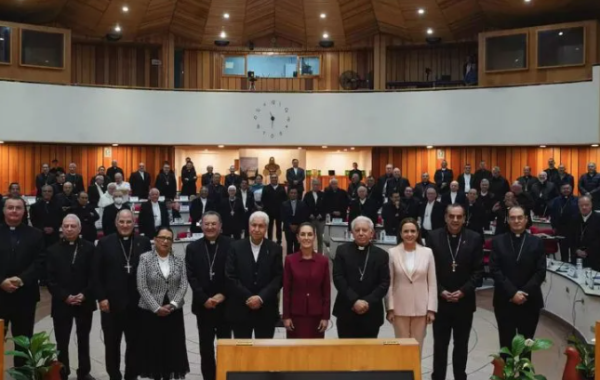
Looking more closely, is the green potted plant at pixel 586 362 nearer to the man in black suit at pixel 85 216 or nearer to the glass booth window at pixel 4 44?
the man in black suit at pixel 85 216

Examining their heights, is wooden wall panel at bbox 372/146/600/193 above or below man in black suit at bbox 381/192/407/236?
above

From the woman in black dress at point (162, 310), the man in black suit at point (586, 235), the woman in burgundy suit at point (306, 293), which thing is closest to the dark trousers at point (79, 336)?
the woman in black dress at point (162, 310)

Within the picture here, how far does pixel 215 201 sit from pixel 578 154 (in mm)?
9582

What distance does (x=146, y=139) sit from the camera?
1680 cm

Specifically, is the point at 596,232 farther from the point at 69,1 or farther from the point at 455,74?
the point at 69,1

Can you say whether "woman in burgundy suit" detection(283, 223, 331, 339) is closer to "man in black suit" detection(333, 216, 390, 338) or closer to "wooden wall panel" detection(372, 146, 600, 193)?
"man in black suit" detection(333, 216, 390, 338)

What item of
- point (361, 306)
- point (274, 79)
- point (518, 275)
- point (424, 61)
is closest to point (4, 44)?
point (274, 79)

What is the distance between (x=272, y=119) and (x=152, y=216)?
26.4ft

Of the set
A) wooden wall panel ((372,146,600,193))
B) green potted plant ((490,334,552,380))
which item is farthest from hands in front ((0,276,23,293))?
wooden wall panel ((372,146,600,193))

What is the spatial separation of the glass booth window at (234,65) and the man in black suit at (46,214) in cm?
1003

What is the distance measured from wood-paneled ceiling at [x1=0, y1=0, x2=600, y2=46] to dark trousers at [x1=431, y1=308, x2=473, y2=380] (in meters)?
12.0

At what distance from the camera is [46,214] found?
9.52 metres

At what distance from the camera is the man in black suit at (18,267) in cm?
510

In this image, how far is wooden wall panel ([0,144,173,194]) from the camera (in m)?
16.0
